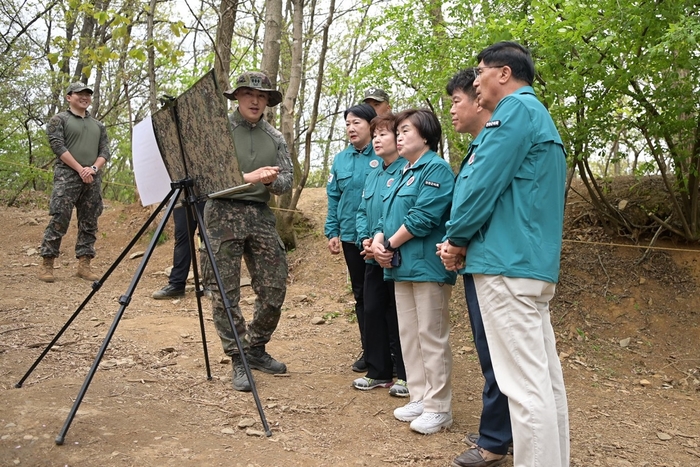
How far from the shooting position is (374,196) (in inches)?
167

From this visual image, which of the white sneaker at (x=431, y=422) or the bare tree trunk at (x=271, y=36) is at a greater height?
the bare tree trunk at (x=271, y=36)

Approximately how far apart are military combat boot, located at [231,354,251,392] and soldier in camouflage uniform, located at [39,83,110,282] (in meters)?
4.00

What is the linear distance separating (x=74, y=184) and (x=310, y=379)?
175 inches

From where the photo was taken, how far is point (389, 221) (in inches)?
152

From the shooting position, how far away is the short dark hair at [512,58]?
2934mm

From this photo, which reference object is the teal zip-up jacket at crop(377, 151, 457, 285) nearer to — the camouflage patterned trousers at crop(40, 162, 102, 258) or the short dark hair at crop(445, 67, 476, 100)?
the short dark hair at crop(445, 67, 476, 100)

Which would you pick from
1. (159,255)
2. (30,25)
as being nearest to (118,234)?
(159,255)

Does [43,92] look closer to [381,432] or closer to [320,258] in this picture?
[320,258]

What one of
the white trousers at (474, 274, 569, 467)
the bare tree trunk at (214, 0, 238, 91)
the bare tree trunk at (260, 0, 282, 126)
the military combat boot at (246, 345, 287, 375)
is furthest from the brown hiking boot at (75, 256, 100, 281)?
the white trousers at (474, 274, 569, 467)

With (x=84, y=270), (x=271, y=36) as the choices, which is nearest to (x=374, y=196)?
(x=271, y=36)

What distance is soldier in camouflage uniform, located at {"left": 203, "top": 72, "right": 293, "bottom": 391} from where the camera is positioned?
4234 millimetres

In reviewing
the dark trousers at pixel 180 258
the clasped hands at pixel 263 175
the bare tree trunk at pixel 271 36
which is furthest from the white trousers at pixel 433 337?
the bare tree trunk at pixel 271 36

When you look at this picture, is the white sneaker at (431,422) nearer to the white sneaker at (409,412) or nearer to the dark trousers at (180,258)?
the white sneaker at (409,412)

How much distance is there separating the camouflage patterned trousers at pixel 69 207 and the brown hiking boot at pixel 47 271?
0.07 metres
